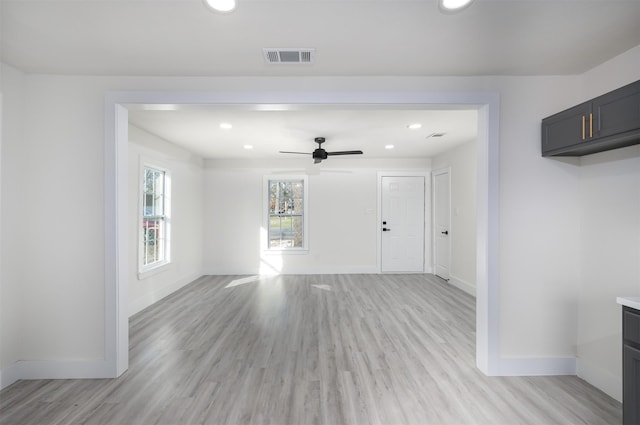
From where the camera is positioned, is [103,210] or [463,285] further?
[463,285]

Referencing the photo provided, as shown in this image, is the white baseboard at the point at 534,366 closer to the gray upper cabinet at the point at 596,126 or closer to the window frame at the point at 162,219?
the gray upper cabinet at the point at 596,126

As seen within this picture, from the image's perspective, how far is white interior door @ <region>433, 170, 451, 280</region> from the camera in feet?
18.0

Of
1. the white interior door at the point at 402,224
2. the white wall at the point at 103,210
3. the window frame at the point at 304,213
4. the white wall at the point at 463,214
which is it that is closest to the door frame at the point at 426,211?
the white interior door at the point at 402,224

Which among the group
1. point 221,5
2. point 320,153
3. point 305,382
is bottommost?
point 305,382

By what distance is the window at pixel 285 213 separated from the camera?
20.5 ft

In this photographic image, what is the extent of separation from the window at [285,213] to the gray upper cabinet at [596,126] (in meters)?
4.56

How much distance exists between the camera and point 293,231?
627cm

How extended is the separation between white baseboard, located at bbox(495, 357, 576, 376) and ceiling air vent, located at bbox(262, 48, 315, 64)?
114 inches

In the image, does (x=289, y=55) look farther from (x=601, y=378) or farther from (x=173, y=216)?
(x=173, y=216)

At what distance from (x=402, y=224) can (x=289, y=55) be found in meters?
4.87

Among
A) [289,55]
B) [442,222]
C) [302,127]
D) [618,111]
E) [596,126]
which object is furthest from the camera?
[442,222]

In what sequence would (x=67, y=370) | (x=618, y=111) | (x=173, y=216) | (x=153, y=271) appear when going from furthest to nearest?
(x=173, y=216), (x=153, y=271), (x=67, y=370), (x=618, y=111)

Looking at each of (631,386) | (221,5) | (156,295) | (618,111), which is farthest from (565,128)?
(156,295)

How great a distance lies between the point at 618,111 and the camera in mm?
1757
